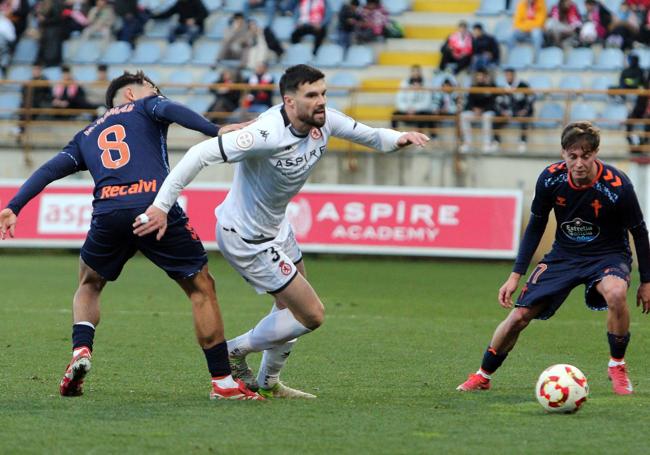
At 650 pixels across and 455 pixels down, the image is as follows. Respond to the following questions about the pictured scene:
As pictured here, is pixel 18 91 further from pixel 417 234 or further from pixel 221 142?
pixel 221 142

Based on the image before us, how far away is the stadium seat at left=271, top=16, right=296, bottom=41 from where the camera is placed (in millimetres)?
23672

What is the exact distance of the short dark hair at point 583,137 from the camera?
24.4ft

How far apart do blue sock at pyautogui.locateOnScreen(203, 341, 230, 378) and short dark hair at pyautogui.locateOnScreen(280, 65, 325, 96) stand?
155 cm

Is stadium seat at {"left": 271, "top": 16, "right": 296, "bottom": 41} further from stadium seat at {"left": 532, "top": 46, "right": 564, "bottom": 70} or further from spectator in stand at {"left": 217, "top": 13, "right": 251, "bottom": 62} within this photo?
stadium seat at {"left": 532, "top": 46, "right": 564, "bottom": 70}

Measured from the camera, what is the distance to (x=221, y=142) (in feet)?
22.6

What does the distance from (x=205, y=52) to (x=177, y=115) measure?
16.5m

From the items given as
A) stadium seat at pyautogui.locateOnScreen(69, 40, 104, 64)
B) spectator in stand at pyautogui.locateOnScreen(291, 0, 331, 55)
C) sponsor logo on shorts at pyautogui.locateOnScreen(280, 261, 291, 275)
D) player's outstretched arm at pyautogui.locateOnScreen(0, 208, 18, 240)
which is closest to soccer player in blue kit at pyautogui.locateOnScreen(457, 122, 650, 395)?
sponsor logo on shorts at pyautogui.locateOnScreen(280, 261, 291, 275)

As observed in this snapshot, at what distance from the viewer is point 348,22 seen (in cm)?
2294

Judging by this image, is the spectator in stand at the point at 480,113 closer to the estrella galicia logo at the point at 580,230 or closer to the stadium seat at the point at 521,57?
the stadium seat at the point at 521,57

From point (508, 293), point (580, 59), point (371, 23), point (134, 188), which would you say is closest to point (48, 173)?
point (134, 188)

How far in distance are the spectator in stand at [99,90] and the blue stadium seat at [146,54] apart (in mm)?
1730

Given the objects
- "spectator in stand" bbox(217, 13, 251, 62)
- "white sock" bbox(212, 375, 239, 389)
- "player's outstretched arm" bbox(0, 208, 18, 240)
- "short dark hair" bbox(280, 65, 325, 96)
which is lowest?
→ "white sock" bbox(212, 375, 239, 389)

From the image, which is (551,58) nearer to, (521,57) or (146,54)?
(521,57)

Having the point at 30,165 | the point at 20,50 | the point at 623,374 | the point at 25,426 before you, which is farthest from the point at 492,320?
the point at 20,50
